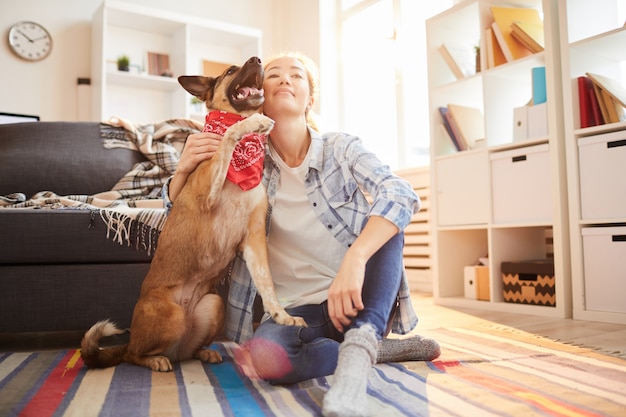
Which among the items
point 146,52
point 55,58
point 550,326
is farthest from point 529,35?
point 55,58

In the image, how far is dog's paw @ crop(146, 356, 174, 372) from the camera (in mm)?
1418

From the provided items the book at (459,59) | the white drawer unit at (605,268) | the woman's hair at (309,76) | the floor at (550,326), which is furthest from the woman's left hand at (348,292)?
the book at (459,59)

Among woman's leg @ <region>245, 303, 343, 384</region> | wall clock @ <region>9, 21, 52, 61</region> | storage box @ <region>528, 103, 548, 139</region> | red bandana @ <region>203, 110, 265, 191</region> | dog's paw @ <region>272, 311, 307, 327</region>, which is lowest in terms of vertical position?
woman's leg @ <region>245, 303, 343, 384</region>

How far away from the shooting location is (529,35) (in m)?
2.72

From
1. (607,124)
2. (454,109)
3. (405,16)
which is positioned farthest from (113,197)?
(405,16)

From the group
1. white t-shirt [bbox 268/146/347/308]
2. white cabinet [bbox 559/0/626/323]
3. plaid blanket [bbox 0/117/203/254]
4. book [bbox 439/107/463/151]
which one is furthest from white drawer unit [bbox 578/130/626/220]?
plaid blanket [bbox 0/117/203/254]

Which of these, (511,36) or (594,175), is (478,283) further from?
(511,36)

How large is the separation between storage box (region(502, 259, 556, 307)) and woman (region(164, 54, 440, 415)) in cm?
123

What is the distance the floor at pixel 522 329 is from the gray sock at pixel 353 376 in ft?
3.14

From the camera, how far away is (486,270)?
9.35ft

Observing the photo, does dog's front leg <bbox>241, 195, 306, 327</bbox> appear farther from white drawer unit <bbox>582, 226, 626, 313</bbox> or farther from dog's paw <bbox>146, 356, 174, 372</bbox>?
white drawer unit <bbox>582, 226, 626, 313</bbox>

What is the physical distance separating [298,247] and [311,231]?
0.07 meters

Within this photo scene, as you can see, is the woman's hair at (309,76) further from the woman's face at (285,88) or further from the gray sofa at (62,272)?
the gray sofa at (62,272)

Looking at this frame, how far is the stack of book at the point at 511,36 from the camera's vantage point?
8.96ft
